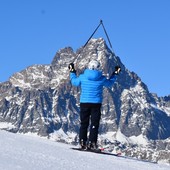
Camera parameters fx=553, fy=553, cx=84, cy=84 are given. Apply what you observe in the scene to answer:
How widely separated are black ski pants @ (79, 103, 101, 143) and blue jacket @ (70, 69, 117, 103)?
136 millimetres

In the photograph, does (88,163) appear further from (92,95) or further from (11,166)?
(92,95)

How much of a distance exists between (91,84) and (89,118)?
94 centimetres

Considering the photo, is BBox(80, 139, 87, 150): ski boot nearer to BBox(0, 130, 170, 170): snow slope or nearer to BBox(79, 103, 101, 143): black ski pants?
BBox(79, 103, 101, 143): black ski pants

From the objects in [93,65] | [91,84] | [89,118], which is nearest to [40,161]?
[93,65]

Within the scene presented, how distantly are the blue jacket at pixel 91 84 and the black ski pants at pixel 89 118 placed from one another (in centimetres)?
14

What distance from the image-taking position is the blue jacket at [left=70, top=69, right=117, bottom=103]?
523 inches

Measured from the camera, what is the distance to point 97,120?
13539 millimetres

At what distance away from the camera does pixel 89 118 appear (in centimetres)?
1379

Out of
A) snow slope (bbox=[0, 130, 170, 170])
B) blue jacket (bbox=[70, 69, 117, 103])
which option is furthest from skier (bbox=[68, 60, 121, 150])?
snow slope (bbox=[0, 130, 170, 170])

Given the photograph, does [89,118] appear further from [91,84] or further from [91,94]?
[91,84]

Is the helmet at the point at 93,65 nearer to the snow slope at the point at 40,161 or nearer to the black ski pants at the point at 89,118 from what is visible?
the black ski pants at the point at 89,118

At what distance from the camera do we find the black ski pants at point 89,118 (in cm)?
1337

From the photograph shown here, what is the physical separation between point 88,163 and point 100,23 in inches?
349

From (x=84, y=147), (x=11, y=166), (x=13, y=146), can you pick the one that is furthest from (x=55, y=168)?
(x=84, y=147)
